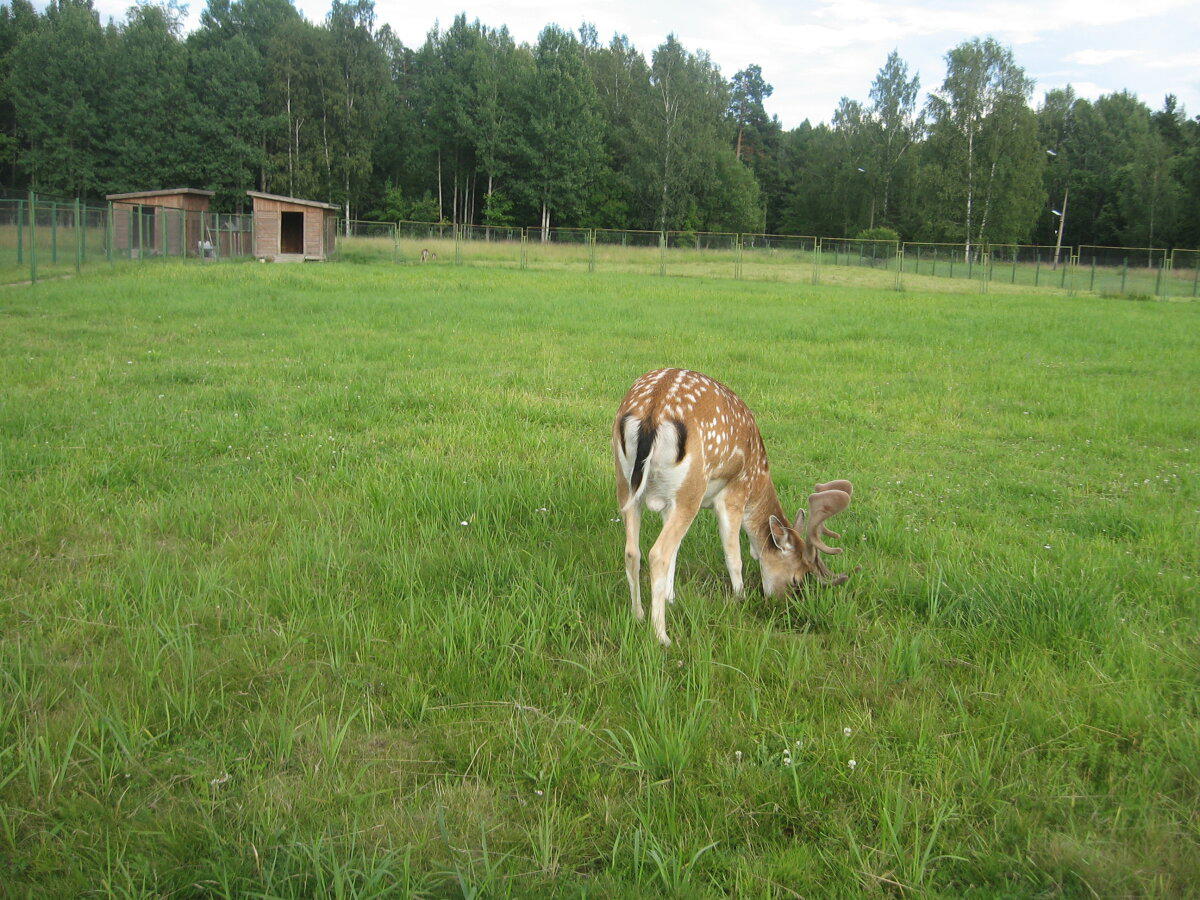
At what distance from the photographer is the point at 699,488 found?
427 centimetres

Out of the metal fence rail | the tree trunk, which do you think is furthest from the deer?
the tree trunk

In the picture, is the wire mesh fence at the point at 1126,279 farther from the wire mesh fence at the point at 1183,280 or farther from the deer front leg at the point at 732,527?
the deer front leg at the point at 732,527

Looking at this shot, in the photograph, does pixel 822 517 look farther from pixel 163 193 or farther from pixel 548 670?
pixel 163 193

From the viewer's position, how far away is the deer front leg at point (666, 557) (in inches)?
159

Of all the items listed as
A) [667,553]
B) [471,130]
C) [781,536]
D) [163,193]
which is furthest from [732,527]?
[471,130]

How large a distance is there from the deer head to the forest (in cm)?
6017

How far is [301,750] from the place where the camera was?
10.3 ft

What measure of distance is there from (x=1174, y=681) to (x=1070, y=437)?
5.41 m

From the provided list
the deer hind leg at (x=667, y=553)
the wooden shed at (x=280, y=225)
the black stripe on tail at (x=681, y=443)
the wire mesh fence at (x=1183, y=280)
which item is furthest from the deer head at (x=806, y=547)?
the wire mesh fence at (x=1183, y=280)

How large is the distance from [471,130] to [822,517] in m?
62.3

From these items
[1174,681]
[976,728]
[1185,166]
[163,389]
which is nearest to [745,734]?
[976,728]

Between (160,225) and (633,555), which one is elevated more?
(160,225)

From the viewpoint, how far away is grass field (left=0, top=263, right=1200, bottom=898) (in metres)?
2.69

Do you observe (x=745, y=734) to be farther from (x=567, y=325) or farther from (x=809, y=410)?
(x=567, y=325)
